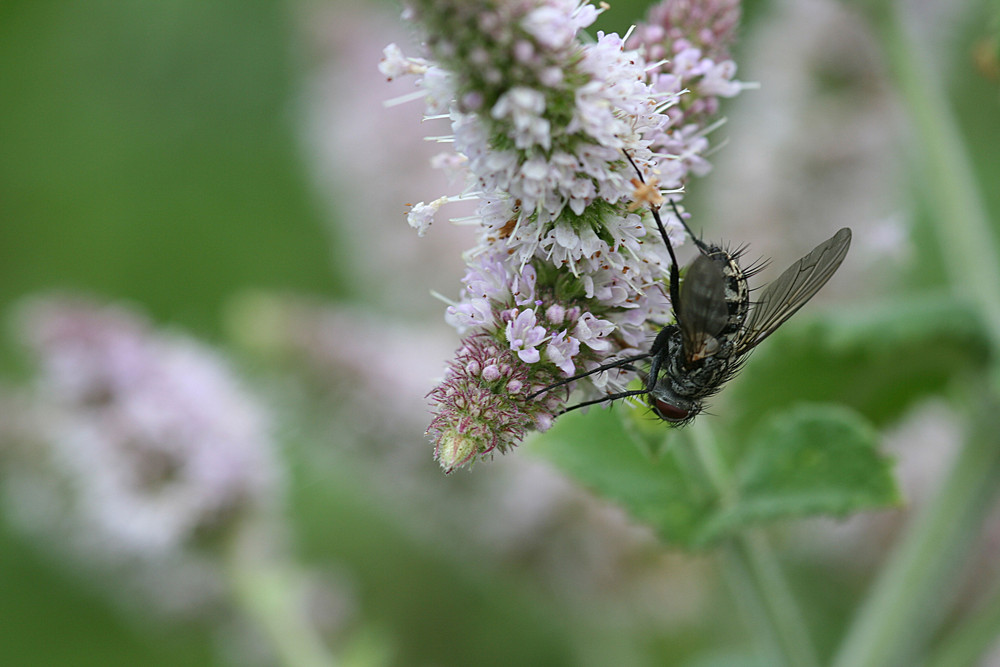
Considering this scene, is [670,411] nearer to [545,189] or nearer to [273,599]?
[545,189]

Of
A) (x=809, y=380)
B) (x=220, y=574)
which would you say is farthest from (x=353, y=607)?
(x=809, y=380)

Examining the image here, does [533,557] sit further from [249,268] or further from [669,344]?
[249,268]

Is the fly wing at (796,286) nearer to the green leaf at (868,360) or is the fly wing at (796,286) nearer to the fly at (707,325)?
the fly at (707,325)

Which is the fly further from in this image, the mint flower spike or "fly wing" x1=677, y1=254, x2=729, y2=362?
the mint flower spike

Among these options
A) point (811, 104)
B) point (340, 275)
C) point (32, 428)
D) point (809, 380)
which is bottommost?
point (809, 380)

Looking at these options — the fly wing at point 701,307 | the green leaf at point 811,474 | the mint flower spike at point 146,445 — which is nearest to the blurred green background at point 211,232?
the mint flower spike at point 146,445

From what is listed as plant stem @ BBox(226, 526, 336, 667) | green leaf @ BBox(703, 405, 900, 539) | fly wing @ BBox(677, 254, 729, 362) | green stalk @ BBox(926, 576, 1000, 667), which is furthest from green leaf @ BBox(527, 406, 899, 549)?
plant stem @ BBox(226, 526, 336, 667)

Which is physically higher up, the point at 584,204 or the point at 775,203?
the point at 775,203

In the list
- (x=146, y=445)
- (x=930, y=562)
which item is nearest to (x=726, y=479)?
(x=930, y=562)
